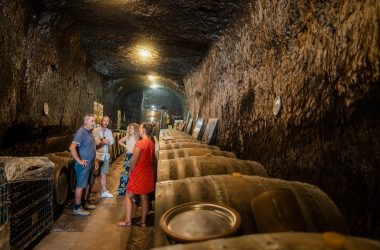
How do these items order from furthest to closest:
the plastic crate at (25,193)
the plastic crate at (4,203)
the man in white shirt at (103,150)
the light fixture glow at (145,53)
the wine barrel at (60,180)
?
the light fixture glow at (145,53)
the man in white shirt at (103,150)
the wine barrel at (60,180)
the plastic crate at (25,193)
the plastic crate at (4,203)

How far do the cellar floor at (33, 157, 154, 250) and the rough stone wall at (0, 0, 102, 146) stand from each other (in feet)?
5.77

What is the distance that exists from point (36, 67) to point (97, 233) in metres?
3.19

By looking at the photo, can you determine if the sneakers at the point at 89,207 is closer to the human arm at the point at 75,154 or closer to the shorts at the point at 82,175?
the shorts at the point at 82,175

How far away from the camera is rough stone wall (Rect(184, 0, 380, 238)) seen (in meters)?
1.90

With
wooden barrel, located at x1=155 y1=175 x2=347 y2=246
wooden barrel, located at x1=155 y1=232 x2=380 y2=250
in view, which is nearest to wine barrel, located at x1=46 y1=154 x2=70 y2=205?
wooden barrel, located at x1=155 y1=175 x2=347 y2=246

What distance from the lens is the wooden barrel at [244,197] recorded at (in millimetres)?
1721

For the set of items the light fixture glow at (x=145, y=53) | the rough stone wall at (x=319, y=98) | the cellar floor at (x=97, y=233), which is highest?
the light fixture glow at (x=145, y=53)

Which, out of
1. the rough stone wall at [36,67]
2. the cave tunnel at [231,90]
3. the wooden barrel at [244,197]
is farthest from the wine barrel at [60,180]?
the wooden barrel at [244,197]

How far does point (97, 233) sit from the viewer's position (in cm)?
427

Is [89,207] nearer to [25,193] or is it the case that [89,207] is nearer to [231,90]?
[25,193]

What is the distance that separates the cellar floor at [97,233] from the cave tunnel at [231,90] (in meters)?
0.03

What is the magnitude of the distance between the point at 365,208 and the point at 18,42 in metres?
5.00

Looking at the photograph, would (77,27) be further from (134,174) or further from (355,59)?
(355,59)

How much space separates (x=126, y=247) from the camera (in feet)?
12.5
